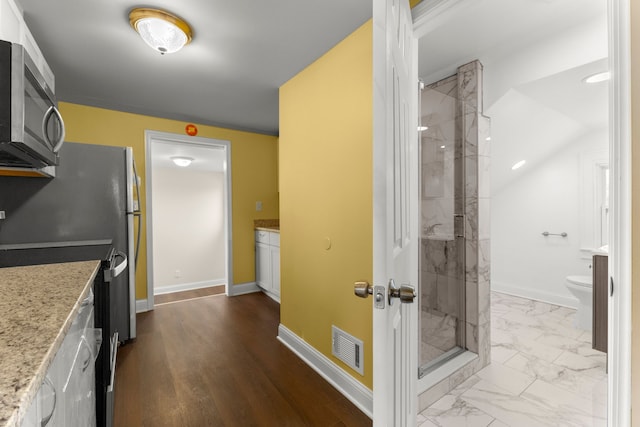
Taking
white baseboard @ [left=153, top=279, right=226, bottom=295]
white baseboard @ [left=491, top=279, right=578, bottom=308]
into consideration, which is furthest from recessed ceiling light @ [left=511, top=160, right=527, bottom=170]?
white baseboard @ [left=153, top=279, right=226, bottom=295]

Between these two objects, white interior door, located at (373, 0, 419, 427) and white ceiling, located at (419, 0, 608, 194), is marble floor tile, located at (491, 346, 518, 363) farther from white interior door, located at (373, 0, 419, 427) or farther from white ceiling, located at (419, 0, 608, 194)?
white ceiling, located at (419, 0, 608, 194)

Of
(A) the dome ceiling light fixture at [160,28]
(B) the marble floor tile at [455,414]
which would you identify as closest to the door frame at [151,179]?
(A) the dome ceiling light fixture at [160,28]

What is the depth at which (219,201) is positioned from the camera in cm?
534

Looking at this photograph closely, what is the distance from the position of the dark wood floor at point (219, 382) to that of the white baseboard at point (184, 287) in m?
1.49

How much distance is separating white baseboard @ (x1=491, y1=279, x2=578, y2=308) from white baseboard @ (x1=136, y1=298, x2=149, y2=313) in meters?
4.43

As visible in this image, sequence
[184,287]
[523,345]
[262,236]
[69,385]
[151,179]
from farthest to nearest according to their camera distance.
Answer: [184,287] < [262,236] < [151,179] < [523,345] < [69,385]

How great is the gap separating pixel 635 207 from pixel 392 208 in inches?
25.8

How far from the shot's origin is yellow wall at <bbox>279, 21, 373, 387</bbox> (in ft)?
5.56

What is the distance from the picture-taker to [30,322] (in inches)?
24.1

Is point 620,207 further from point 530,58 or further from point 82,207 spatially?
point 82,207

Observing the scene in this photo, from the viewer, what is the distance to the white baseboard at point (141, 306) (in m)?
3.17

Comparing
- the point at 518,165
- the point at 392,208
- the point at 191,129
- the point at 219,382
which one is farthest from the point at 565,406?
the point at 191,129

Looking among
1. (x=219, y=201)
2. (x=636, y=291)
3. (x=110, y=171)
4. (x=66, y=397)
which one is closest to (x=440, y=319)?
(x=636, y=291)

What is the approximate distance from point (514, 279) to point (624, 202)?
351cm
